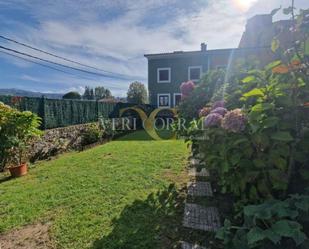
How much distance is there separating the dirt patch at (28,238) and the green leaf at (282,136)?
2551 mm

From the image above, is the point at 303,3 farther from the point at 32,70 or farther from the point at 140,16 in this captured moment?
the point at 32,70

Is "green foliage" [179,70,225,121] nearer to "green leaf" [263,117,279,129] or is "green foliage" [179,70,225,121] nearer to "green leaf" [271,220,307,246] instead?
"green leaf" [263,117,279,129]

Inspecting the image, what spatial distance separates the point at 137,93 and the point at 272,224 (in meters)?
23.1

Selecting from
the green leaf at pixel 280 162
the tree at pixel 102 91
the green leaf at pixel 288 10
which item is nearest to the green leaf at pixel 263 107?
the green leaf at pixel 280 162

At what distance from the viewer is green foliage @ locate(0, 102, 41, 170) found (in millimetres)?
5246

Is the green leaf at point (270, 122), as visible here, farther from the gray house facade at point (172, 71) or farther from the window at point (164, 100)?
the window at point (164, 100)

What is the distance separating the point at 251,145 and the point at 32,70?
15939 millimetres

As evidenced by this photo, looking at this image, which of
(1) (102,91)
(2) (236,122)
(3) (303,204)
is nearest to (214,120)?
(2) (236,122)

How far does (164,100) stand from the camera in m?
19.3

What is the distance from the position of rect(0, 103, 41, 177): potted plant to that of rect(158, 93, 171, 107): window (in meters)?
14.2

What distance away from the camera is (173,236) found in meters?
2.49

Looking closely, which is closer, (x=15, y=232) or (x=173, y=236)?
(x=173, y=236)

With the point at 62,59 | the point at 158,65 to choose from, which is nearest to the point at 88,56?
the point at 62,59

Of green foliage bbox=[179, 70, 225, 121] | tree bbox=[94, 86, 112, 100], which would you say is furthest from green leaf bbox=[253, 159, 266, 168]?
tree bbox=[94, 86, 112, 100]
